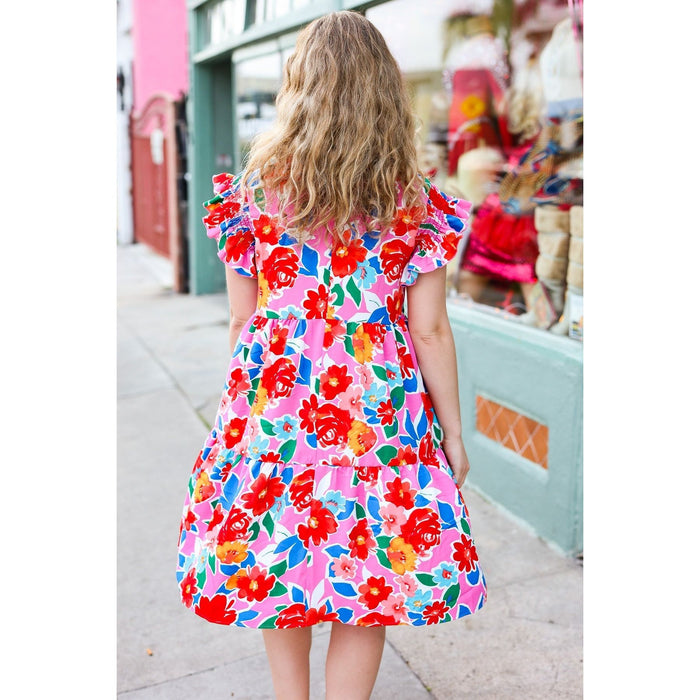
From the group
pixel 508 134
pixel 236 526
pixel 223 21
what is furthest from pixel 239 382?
pixel 223 21

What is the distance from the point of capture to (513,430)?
146 inches

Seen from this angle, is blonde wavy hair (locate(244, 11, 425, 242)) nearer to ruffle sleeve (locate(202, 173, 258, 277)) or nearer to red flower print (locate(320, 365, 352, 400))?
ruffle sleeve (locate(202, 173, 258, 277))

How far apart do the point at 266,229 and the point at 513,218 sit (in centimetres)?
223

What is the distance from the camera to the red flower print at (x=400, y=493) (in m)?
1.89

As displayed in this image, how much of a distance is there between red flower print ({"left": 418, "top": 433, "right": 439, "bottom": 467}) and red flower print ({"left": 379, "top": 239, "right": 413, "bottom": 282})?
0.38m

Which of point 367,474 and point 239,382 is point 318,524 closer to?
point 367,474

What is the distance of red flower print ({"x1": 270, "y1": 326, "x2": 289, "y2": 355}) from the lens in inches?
76.3

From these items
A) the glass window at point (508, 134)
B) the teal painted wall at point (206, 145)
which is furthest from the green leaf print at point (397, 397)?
the teal painted wall at point (206, 145)

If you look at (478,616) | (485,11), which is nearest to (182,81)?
(485,11)

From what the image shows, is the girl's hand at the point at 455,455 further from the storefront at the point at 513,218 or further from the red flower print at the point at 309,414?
the storefront at the point at 513,218

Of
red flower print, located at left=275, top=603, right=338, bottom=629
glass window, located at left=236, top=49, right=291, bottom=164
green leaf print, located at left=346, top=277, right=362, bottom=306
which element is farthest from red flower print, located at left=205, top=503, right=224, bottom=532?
glass window, located at left=236, top=49, right=291, bottom=164

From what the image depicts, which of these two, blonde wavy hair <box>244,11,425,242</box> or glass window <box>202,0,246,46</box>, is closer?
blonde wavy hair <box>244,11,425,242</box>

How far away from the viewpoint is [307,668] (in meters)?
2.12

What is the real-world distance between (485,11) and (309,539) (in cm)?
296
